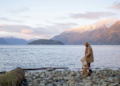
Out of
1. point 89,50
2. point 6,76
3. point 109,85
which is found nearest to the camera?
point 6,76

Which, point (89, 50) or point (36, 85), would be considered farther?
point (89, 50)

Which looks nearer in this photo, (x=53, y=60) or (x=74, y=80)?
(x=74, y=80)

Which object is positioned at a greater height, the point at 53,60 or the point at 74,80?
the point at 74,80

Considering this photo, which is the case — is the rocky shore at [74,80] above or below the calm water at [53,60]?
above

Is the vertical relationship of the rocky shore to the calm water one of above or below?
above

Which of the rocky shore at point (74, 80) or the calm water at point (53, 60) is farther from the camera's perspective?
the calm water at point (53, 60)

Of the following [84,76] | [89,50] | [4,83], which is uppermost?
[89,50]

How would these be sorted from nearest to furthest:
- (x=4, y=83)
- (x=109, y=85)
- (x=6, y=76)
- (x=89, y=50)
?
(x=4, y=83), (x=6, y=76), (x=109, y=85), (x=89, y=50)

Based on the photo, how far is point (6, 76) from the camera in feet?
23.2

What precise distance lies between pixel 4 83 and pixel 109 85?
532 centimetres

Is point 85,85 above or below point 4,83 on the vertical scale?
below

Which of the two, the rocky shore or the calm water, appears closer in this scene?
the rocky shore

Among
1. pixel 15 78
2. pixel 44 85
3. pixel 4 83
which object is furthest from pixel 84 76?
pixel 4 83

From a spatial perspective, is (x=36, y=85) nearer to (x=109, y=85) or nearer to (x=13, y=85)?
(x=13, y=85)
